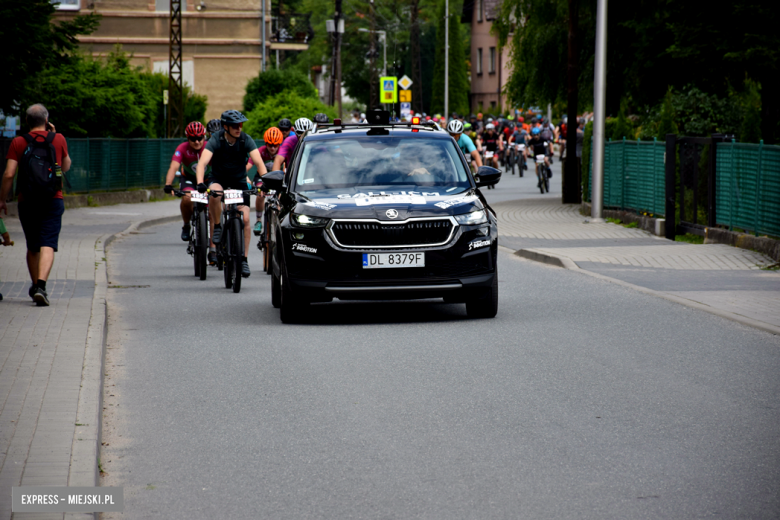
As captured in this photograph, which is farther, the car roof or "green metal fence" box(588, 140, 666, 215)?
"green metal fence" box(588, 140, 666, 215)

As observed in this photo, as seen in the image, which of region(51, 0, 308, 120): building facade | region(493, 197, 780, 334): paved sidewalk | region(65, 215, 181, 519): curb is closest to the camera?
region(65, 215, 181, 519): curb

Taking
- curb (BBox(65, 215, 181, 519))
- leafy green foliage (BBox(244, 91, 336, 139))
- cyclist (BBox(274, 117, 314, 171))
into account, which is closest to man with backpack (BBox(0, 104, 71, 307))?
curb (BBox(65, 215, 181, 519))

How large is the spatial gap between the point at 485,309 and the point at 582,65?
19482 mm

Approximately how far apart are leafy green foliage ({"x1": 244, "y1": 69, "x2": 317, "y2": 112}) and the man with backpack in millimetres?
36042

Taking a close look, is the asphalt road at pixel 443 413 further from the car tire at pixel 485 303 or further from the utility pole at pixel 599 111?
the utility pole at pixel 599 111

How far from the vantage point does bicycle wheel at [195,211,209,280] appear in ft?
46.6

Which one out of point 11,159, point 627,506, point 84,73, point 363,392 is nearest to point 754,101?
point 11,159

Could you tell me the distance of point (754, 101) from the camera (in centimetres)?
2116

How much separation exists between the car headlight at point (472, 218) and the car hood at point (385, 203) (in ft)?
0.13

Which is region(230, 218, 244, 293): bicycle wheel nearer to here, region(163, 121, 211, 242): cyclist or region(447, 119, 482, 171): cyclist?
region(163, 121, 211, 242): cyclist

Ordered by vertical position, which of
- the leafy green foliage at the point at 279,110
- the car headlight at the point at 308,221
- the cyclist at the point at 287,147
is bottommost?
the car headlight at the point at 308,221

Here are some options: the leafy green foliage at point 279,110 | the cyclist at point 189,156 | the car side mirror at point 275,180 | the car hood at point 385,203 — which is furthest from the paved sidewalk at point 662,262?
the leafy green foliage at point 279,110

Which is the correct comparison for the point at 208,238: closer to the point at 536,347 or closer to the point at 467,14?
the point at 536,347

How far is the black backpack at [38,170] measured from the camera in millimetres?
11203
